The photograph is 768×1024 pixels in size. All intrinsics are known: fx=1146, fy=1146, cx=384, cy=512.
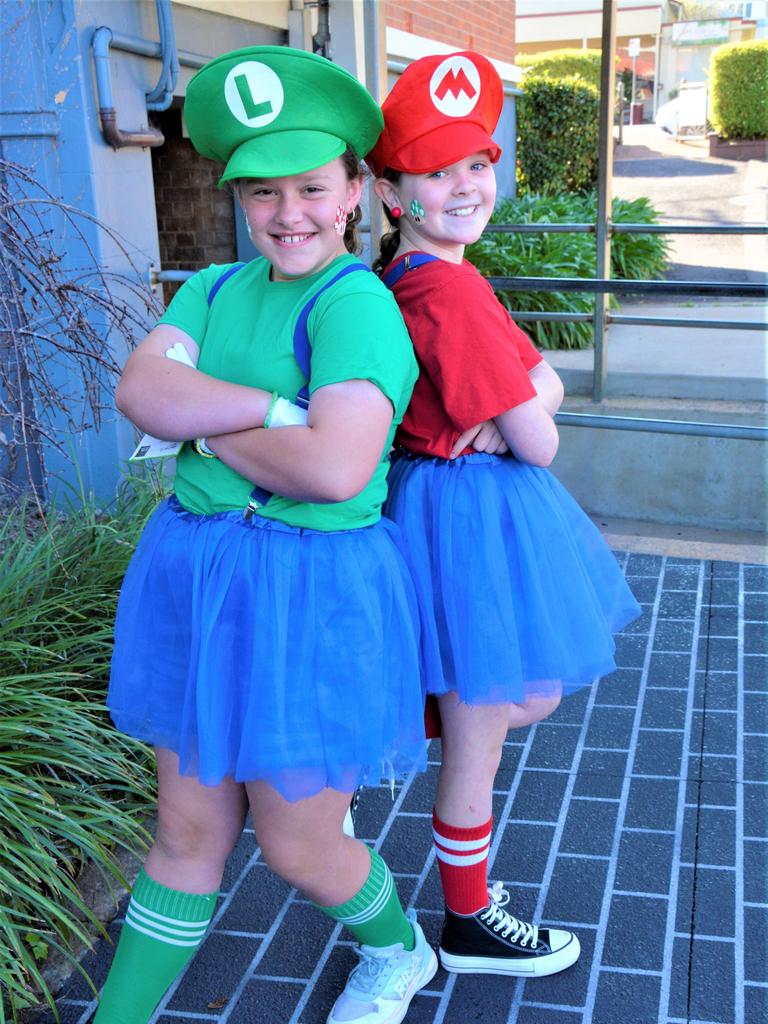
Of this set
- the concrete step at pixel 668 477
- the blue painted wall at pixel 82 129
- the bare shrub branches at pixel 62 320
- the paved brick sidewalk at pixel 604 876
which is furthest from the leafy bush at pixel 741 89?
the paved brick sidewalk at pixel 604 876

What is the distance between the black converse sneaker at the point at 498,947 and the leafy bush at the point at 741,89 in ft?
68.0

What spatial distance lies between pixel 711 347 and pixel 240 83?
25.2ft

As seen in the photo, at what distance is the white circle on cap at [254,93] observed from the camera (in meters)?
1.91

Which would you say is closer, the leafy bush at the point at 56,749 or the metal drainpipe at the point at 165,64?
the leafy bush at the point at 56,749

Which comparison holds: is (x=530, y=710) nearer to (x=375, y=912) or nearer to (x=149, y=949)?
(x=375, y=912)

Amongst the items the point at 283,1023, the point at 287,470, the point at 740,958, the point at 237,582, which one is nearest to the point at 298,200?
the point at 287,470

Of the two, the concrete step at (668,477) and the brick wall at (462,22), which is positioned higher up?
the brick wall at (462,22)

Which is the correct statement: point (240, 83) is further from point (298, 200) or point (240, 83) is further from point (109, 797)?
point (109, 797)

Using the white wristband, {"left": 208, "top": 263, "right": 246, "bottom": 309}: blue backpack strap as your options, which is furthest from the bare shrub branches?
the white wristband

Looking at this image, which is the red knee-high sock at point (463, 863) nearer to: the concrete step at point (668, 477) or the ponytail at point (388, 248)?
the ponytail at point (388, 248)

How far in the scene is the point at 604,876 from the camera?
9.42 ft

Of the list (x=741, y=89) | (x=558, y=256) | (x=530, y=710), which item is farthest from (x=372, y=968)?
(x=741, y=89)

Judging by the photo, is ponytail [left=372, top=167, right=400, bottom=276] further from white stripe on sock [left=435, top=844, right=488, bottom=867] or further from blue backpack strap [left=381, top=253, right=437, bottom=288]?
white stripe on sock [left=435, top=844, right=488, bottom=867]

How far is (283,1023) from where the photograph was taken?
2412mm
